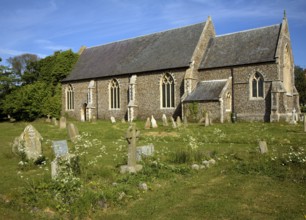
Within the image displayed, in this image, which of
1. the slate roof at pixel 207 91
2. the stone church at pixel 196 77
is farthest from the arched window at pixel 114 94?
the slate roof at pixel 207 91

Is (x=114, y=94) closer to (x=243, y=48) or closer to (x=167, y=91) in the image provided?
(x=167, y=91)

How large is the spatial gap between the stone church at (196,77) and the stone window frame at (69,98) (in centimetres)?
187

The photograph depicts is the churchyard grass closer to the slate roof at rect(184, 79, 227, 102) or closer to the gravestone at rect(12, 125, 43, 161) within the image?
the gravestone at rect(12, 125, 43, 161)

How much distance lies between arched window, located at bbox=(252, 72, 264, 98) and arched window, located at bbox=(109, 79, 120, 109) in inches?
561

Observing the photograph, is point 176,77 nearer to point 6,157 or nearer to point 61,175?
point 6,157

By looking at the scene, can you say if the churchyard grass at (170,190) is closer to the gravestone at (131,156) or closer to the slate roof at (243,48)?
the gravestone at (131,156)

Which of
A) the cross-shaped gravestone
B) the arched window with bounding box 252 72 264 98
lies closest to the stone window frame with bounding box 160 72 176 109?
the arched window with bounding box 252 72 264 98

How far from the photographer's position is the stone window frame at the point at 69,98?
37984 millimetres

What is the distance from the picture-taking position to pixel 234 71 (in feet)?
87.4

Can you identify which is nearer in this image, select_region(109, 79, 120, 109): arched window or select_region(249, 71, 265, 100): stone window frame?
select_region(249, 71, 265, 100): stone window frame

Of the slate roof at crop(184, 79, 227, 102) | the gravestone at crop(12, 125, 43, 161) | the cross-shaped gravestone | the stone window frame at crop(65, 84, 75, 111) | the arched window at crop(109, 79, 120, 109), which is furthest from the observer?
the stone window frame at crop(65, 84, 75, 111)

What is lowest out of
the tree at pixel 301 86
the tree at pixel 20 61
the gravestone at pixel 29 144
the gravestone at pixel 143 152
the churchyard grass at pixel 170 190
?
the churchyard grass at pixel 170 190

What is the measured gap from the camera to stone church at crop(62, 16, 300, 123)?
83.1 ft

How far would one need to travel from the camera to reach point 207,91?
2677 centimetres
